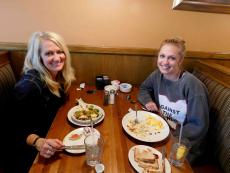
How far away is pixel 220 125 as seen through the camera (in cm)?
A: 131

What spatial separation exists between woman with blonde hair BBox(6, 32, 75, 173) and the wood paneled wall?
1.75 feet

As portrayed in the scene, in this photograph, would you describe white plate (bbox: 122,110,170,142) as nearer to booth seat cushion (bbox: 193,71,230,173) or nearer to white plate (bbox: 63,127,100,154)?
white plate (bbox: 63,127,100,154)

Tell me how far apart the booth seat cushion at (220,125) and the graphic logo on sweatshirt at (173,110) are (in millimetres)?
243

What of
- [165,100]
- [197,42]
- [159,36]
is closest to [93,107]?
[165,100]

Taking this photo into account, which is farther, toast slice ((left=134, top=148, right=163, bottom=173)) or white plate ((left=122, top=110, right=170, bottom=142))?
white plate ((left=122, top=110, right=170, bottom=142))

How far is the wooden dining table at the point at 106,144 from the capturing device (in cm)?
82

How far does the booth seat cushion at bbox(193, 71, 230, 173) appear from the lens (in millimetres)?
1229

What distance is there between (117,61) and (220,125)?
114 centimetres

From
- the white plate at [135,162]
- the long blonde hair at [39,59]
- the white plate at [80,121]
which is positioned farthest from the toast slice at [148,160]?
the long blonde hair at [39,59]


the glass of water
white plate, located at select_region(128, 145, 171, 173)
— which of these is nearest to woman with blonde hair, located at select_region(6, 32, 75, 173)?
the glass of water

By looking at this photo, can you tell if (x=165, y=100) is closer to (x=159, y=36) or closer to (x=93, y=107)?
(x=93, y=107)

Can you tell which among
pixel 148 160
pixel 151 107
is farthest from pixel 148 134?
pixel 151 107

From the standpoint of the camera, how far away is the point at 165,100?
4.96 ft

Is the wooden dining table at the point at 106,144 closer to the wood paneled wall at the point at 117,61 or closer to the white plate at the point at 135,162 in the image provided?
the white plate at the point at 135,162
